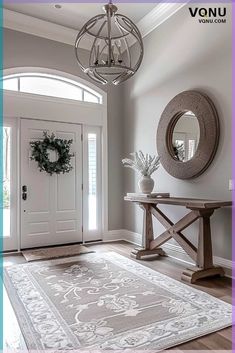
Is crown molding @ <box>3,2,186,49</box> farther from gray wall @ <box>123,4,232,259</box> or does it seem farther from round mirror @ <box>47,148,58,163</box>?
round mirror @ <box>47,148,58,163</box>

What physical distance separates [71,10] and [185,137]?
2.75 meters

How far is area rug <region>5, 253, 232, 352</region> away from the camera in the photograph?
203 cm

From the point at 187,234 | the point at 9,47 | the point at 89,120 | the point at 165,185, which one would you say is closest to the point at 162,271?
the point at 187,234

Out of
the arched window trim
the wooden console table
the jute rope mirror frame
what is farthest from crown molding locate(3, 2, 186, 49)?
the wooden console table

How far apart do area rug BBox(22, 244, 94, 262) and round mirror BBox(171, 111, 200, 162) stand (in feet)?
7.15

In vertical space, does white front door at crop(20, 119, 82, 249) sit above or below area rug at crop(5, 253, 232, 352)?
above

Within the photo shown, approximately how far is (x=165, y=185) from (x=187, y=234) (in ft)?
2.80

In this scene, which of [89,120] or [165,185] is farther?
[89,120]

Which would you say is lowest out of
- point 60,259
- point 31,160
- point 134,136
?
point 60,259

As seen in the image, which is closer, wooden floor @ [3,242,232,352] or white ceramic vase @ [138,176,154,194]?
wooden floor @ [3,242,232,352]

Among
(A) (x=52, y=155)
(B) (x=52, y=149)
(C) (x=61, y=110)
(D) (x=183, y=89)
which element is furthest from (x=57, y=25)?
(D) (x=183, y=89)

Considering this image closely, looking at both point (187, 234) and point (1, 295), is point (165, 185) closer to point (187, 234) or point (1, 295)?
point (187, 234)

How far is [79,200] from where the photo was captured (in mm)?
5199

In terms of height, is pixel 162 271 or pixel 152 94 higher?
pixel 152 94
